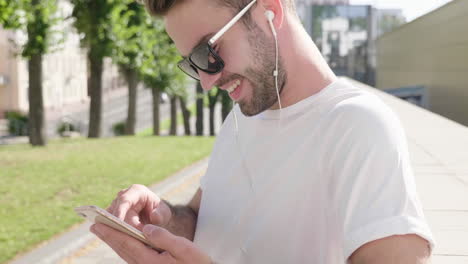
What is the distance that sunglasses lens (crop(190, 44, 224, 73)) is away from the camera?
2.08m

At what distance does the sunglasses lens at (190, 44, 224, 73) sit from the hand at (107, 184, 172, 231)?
489 mm

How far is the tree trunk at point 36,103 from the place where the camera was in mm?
19938

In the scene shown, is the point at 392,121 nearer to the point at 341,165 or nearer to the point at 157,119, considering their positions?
the point at 341,165

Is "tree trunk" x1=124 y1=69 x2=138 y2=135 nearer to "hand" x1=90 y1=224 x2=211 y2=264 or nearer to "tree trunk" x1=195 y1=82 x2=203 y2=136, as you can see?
"tree trunk" x1=195 y1=82 x2=203 y2=136

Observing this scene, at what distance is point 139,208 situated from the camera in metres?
2.37

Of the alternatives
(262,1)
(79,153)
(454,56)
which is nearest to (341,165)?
(262,1)

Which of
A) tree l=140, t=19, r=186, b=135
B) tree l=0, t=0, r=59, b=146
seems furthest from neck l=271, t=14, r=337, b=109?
tree l=140, t=19, r=186, b=135

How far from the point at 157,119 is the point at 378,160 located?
35269 millimetres

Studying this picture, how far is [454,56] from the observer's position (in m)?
19.3

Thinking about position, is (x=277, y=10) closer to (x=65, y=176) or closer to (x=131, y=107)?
(x=65, y=176)

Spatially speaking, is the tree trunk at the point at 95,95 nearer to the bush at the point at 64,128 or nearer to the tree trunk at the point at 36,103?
the tree trunk at the point at 36,103

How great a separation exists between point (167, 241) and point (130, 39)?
26852 millimetres

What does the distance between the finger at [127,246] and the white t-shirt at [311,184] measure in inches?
7.6

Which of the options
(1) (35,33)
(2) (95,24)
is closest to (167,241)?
(1) (35,33)
